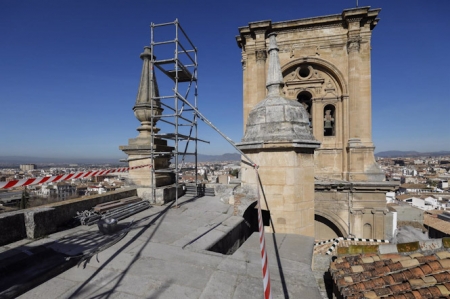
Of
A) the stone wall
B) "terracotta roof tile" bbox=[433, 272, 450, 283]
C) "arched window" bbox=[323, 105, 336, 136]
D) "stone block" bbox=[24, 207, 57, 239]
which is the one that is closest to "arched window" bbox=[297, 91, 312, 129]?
"arched window" bbox=[323, 105, 336, 136]

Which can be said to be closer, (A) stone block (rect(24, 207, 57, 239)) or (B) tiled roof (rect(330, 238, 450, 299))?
(B) tiled roof (rect(330, 238, 450, 299))

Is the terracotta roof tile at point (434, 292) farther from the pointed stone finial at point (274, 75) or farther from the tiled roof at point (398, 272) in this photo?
the pointed stone finial at point (274, 75)

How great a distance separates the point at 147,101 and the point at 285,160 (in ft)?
15.8

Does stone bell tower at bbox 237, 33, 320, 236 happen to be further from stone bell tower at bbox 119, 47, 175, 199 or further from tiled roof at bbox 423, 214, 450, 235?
tiled roof at bbox 423, 214, 450, 235

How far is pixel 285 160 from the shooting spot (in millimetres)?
3926

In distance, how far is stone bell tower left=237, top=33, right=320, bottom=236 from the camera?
389 cm

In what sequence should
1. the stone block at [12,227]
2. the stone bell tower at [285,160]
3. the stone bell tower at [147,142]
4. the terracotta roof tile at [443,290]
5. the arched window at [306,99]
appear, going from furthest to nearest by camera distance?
the arched window at [306,99], the stone bell tower at [147,142], the stone bell tower at [285,160], the stone block at [12,227], the terracotta roof tile at [443,290]

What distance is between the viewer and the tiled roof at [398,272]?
2.35 m

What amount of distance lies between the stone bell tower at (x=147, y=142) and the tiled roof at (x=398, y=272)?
16.7ft

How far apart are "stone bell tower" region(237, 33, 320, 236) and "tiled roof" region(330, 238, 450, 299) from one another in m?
0.97

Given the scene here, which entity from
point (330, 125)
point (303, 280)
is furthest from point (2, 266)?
point (330, 125)

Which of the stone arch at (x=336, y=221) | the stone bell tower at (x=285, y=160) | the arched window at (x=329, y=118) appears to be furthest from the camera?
the arched window at (x=329, y=118)

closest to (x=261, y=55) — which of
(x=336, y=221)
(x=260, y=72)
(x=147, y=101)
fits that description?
(x=260, y=72)

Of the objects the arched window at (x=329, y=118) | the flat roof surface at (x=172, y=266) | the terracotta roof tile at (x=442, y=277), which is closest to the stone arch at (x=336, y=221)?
the arched window at (x=329, y=118)
